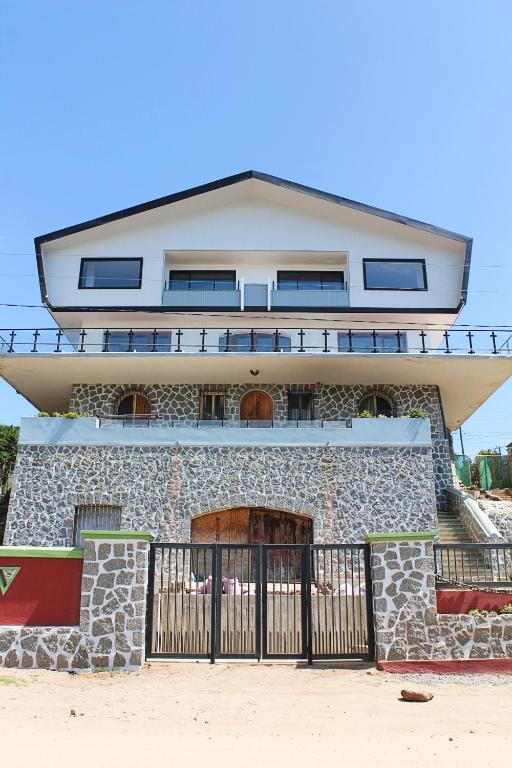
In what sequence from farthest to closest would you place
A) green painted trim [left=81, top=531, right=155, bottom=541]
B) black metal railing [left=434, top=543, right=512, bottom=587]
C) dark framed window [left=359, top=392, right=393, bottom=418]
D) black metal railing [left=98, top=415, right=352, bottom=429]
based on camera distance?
dark framed window [left=359, top=392, right=393, bottom=418], black metal railing [left=98, top=415, right=352, bottom=429], black metal railing [left=434, top=543, right=512, bottom=587], green painted trim [left=81, top=531, right=155, bottom=541]

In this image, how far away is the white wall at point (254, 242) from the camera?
25.0m

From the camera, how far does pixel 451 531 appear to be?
65.8 feet

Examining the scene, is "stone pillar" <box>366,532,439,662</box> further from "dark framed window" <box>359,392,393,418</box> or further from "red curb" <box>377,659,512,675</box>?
"dark framed window" <box>359,392,393,418</box>

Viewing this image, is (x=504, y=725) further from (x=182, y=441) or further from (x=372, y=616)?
(x=182, y=441)

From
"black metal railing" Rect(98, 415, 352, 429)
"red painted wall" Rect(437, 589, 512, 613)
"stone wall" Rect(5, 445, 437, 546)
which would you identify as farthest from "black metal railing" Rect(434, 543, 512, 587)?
"black metal railing" Rect(98, 415, 352, 429)

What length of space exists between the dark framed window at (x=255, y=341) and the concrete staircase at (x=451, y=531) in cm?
745

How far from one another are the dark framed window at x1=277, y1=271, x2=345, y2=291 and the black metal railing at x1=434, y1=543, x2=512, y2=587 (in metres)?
14.3

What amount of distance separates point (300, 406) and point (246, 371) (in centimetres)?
247

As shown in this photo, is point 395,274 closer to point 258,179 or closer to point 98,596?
point 258,179

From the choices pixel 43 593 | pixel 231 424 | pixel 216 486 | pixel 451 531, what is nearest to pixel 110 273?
pixel 231 424

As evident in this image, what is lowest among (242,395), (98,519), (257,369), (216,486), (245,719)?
(245,719)

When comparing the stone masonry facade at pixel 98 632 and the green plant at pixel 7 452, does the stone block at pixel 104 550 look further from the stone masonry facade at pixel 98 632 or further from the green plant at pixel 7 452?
the green plant at pixel 7 452

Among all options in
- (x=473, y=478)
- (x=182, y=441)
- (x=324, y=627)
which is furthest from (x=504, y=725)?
(x=473, y=478)

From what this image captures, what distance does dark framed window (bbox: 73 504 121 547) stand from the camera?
63.9ft
